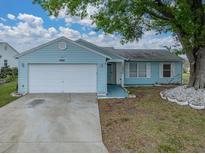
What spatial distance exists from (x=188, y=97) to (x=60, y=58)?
337 inches

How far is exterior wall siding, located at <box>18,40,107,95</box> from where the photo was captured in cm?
1777

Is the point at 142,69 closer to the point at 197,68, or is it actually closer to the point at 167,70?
the point at 167,70

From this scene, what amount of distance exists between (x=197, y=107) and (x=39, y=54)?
34.5 feet

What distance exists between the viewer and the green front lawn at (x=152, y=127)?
740 centimetres

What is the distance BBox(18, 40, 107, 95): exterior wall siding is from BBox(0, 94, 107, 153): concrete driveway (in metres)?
2.88

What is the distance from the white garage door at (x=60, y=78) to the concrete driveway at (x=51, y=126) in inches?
117

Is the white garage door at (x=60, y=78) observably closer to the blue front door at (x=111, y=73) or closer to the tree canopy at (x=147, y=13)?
the tree canopy at (x=147, y=13)

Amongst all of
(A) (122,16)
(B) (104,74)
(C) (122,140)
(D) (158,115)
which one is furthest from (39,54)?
(C) (122,140)

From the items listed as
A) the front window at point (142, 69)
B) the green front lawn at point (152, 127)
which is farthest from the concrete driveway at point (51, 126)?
the front window at point (142, 69)

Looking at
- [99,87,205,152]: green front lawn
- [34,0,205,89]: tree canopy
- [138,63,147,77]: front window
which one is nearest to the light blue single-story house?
[34,0,205,89]: tree canopy

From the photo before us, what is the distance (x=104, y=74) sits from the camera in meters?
17.8

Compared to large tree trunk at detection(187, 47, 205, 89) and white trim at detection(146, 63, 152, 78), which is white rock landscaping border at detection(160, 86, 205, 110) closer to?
large tree trunk at detection(187, 47, 205, 89)

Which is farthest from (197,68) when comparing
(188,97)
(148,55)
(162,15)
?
(148,55)

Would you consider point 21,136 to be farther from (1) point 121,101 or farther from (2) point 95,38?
(2) point 95,38
